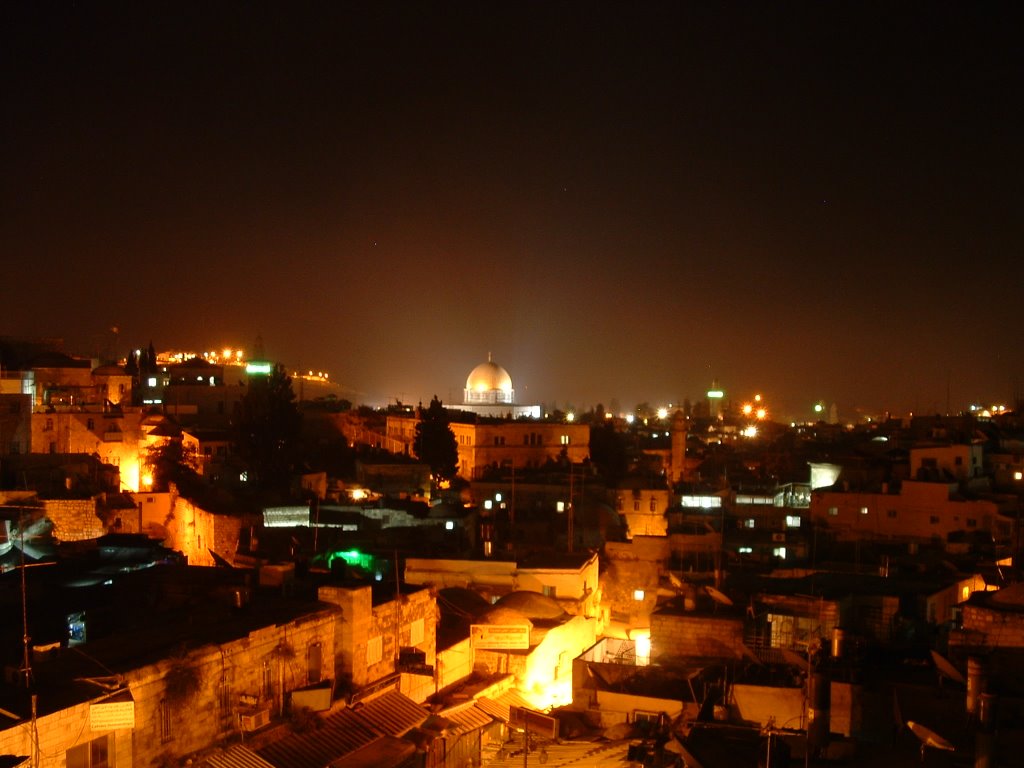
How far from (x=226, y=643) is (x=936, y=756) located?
696cm

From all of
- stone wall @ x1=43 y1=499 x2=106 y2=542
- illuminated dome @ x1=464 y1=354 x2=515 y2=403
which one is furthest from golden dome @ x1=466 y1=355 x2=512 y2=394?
stone wall @ x1=43 y1=499 x2=106 y2=542

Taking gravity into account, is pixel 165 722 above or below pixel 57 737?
below

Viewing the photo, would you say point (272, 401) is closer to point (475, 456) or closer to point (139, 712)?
point (475, 456)

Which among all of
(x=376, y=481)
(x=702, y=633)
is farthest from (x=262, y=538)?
(x=702, y=633)

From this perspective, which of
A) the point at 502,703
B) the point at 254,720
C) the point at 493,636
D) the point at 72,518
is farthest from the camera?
the point at 72,518

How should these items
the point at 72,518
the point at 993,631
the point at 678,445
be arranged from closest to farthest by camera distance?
1. the point at 993,631
2. the point at 72,518
3. the point at 678,445

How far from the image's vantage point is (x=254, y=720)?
10.5m

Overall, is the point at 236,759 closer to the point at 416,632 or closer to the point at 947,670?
the point at 416,632

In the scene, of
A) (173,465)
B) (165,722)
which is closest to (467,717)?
(165,722)

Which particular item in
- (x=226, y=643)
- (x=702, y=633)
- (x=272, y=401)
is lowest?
(x=702, y=633)

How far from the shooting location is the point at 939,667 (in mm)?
11312

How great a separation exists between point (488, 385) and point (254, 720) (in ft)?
154

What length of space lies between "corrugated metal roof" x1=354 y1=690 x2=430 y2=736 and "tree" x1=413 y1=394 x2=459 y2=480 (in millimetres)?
22338

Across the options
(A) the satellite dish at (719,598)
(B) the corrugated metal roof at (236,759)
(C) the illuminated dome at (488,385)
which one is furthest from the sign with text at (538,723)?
(C) the illuminated dome at (488,385)
